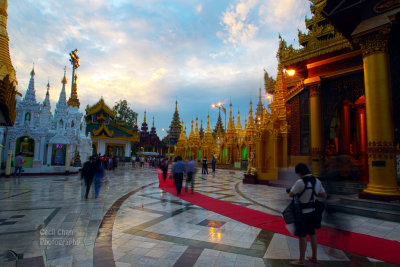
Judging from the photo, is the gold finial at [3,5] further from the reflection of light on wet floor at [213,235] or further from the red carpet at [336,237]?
the reflection of light on wet floor at [213,235]

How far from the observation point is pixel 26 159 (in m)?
17.3

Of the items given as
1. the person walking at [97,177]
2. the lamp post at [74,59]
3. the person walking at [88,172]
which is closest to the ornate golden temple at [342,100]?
the person walking at [97,177]

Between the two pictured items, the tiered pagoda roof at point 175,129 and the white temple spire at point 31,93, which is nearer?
the white temple spire at point 31,93

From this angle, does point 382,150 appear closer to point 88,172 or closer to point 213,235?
point 213,235

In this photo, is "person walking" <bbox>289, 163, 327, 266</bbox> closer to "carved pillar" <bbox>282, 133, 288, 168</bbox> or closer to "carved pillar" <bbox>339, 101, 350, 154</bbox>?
"carved pillar" <bbox>282, 133, 288, 168</bbox>

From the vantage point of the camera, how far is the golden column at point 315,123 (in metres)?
10.7

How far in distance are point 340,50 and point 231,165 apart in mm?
20624

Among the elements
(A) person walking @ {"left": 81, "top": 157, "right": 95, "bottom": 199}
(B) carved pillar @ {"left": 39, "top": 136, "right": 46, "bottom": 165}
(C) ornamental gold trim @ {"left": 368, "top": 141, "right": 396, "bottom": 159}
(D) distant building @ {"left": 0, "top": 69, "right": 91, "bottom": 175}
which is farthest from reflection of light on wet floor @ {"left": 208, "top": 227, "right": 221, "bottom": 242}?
(B) carved pillar @ {"left": 39, "top": 136, "right": 46, "bottom": 165}

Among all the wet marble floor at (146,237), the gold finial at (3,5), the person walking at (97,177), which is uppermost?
the gold finial at (3,5)

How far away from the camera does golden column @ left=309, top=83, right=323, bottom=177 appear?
1072 centimetres

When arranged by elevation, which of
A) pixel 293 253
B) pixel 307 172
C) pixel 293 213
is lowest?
pixel 293 253

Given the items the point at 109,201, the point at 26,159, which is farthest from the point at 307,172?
the point at 26,159

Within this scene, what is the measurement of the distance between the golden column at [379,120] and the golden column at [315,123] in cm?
406

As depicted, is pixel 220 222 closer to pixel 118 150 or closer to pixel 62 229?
pixel 62 229
